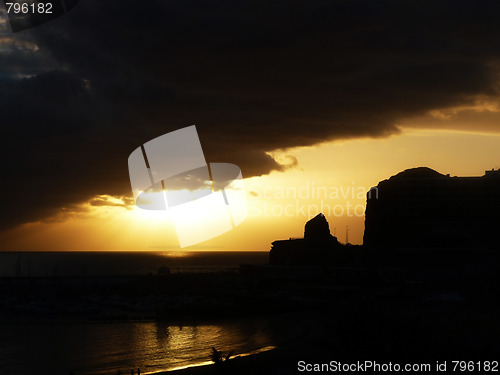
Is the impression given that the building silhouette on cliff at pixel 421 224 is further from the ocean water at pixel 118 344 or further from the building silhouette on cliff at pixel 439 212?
the ocean water at pixel 118 344

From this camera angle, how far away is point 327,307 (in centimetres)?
6100

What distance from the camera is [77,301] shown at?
76062mm

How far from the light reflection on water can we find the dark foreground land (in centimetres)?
452

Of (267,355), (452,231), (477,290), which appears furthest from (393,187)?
(267,355)

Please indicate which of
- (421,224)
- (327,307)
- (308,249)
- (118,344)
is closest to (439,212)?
(421,224)

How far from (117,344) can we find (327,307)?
86.6ft

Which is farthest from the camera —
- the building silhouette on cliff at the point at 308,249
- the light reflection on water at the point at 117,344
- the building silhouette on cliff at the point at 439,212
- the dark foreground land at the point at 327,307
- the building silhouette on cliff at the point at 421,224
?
the building silhouette on cliff at the point at 308,249

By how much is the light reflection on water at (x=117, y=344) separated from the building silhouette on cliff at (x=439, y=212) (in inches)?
2667

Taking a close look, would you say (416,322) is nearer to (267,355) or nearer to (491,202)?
(267,355)

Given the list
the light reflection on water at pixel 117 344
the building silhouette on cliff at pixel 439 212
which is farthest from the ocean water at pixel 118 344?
the building silhouette on cliff at pixel 439 212

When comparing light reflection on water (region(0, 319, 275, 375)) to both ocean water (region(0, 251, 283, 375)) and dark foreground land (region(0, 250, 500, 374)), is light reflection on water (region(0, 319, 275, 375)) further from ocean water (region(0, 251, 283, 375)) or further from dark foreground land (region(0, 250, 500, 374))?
dark foreground land (region(0, 250, 500, 374))

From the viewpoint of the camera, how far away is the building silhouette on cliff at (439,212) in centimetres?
11569

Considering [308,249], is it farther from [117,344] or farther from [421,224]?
[117,344]

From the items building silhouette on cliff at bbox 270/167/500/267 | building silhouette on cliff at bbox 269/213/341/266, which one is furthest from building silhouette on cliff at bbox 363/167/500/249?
building silhouette on cliff at bbox 269/213/341/266
